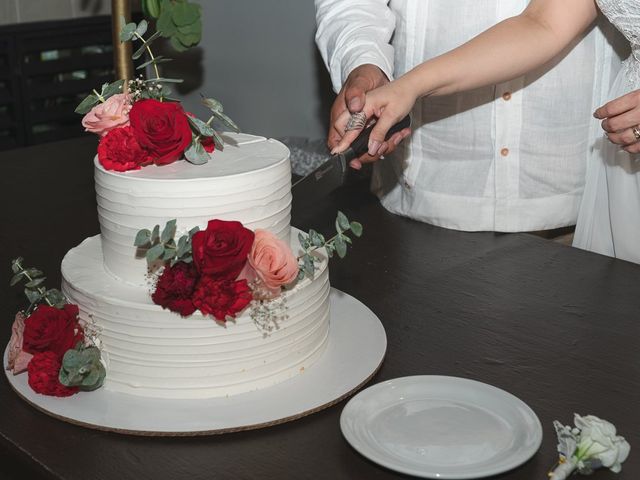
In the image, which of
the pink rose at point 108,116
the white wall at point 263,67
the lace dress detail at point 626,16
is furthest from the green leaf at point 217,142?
the white wall at point 263,67

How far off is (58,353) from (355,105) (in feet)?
2.13

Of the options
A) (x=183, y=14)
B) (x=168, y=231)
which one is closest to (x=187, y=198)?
(x=168, y=231)

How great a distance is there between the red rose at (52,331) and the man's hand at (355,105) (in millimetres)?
572

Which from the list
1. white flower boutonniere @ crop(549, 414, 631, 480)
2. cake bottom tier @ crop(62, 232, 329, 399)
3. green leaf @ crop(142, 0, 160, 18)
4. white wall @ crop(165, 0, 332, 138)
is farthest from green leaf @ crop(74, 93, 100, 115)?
white wall @ crop(165, 0, 332, 138)

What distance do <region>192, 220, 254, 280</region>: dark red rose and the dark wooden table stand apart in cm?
20

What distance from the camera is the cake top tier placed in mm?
1113

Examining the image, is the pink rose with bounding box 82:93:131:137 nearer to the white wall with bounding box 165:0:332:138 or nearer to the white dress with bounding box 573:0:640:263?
the white dress with bounding box 573:0:640:263

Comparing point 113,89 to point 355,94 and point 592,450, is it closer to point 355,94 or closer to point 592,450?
point 355,94

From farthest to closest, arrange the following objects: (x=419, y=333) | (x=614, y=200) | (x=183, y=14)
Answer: (x=183, y=14) → (x=614, y=200) → (x=419, y=333)

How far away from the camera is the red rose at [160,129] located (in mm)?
1141

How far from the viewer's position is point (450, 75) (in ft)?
5.26

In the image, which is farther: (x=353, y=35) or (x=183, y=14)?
(x=183, y=14)

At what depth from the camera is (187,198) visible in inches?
42.8

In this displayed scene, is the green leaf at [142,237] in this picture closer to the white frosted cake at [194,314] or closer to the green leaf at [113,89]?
the white frosted cake at [194,314]
